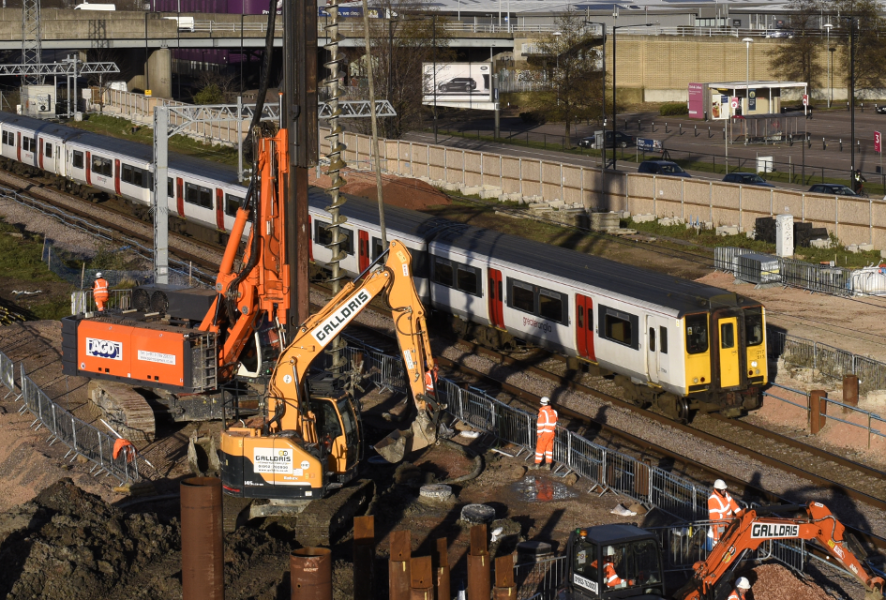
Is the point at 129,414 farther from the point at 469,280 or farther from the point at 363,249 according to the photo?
the point at 363,249

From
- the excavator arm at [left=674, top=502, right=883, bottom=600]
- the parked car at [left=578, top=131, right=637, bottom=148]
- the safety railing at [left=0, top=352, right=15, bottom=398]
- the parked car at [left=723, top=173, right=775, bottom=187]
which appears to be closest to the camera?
the excavator arm at [left=674, top=502, right=883, bottom=600]

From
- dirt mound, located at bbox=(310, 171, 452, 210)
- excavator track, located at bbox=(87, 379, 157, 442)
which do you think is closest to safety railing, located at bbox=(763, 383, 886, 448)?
excavator track, located at bbox=(87, 379, 157, 442)

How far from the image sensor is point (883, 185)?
5547cm

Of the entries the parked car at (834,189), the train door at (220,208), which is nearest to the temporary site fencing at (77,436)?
the train door at (220,208)

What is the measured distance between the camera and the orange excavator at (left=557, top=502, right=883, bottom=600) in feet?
44.3

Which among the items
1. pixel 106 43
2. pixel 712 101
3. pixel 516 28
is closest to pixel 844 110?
pixel 712 101

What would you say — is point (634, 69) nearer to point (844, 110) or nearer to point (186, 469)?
point (844, 110)

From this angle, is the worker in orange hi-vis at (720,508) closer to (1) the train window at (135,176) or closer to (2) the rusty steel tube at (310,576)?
(2) the rusty steel tube at (310,576)

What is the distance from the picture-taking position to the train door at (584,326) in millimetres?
25656

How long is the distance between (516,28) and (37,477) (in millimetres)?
87059

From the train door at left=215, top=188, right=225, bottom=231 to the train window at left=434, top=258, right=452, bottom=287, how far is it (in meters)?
11.2

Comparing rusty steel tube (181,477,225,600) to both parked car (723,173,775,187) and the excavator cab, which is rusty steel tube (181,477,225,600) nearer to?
the excavator cab

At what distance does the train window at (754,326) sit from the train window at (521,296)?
17.8ft

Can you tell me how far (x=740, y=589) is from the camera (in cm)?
1437
